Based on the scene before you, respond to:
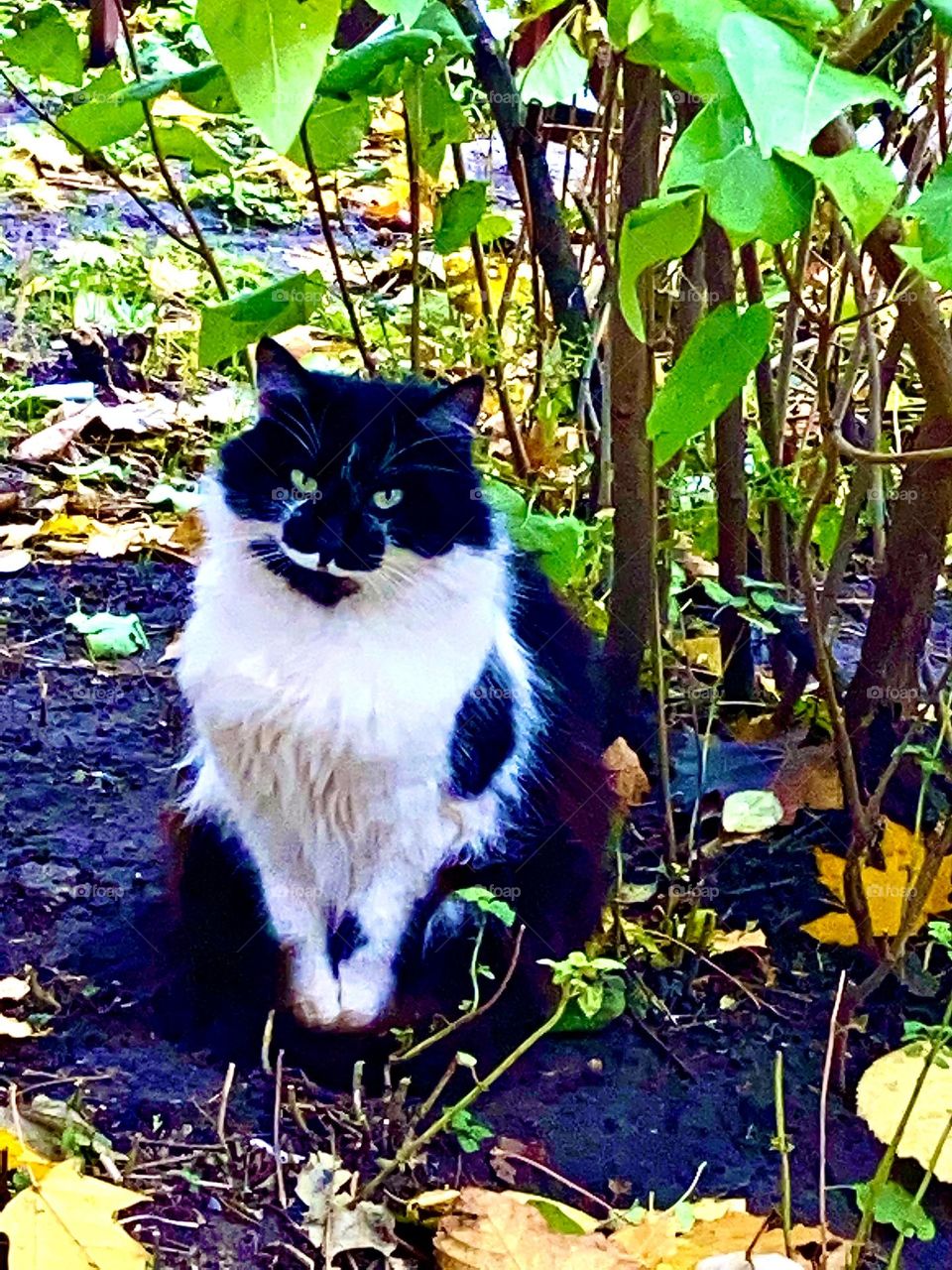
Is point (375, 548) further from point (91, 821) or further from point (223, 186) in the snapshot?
point (223, 186)

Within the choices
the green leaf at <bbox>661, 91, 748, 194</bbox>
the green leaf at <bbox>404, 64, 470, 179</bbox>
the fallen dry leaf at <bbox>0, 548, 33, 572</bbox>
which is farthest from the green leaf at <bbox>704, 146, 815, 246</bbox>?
the fallen dry leaf at <bbox>0, 548, 33, 572</bbox>

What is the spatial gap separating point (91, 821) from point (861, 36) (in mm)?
827

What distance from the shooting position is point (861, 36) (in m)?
0.74

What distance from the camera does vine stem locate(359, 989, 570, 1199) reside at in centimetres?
94

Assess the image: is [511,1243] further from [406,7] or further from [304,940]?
[406,7]

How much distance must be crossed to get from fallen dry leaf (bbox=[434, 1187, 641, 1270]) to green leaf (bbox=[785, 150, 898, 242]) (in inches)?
23.4

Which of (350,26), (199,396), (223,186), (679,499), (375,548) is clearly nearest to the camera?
(375,548)

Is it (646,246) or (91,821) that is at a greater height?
(646,246)

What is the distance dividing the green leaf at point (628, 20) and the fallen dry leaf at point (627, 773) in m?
0.69

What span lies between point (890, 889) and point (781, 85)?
2.89 feet

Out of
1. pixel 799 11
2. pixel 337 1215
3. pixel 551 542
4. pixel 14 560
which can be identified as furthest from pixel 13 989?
pixel 799 11

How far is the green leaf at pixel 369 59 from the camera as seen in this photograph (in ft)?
3.15

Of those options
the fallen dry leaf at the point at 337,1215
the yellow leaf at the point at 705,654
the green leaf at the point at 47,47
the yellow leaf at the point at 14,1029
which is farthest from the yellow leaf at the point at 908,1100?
the green leaf at the point at 47,47

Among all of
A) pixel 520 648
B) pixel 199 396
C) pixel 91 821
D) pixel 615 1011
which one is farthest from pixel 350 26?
pixel 615 1011
